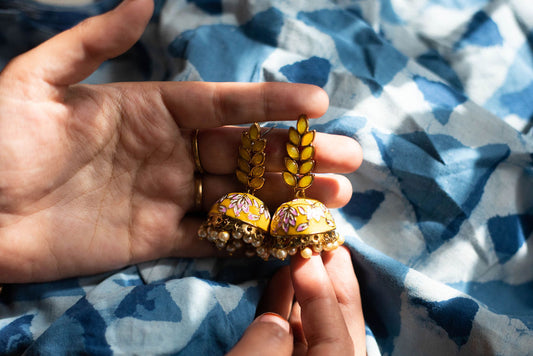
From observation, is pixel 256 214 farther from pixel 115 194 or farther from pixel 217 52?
pixel 217 52

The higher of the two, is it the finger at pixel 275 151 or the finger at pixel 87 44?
the finger at pixel 87 44

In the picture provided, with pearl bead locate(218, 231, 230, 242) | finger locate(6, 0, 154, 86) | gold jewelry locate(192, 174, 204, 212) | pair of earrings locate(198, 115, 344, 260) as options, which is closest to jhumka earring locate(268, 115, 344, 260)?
pair of earrings locate(198, 115, 344, 260)

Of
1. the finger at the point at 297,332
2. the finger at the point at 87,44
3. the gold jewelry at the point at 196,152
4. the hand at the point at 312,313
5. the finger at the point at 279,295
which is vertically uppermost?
the finger at the point at 87,44

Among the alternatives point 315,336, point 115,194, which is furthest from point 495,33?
point 115,194

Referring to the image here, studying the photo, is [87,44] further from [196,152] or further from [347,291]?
[347,291]

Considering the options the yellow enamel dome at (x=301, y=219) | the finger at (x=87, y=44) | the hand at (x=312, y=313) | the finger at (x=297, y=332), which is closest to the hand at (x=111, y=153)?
the finger at (x=87, y=44)

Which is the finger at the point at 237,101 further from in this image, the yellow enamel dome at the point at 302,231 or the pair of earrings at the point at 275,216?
the yellow enamel dome at the point at 302,231
